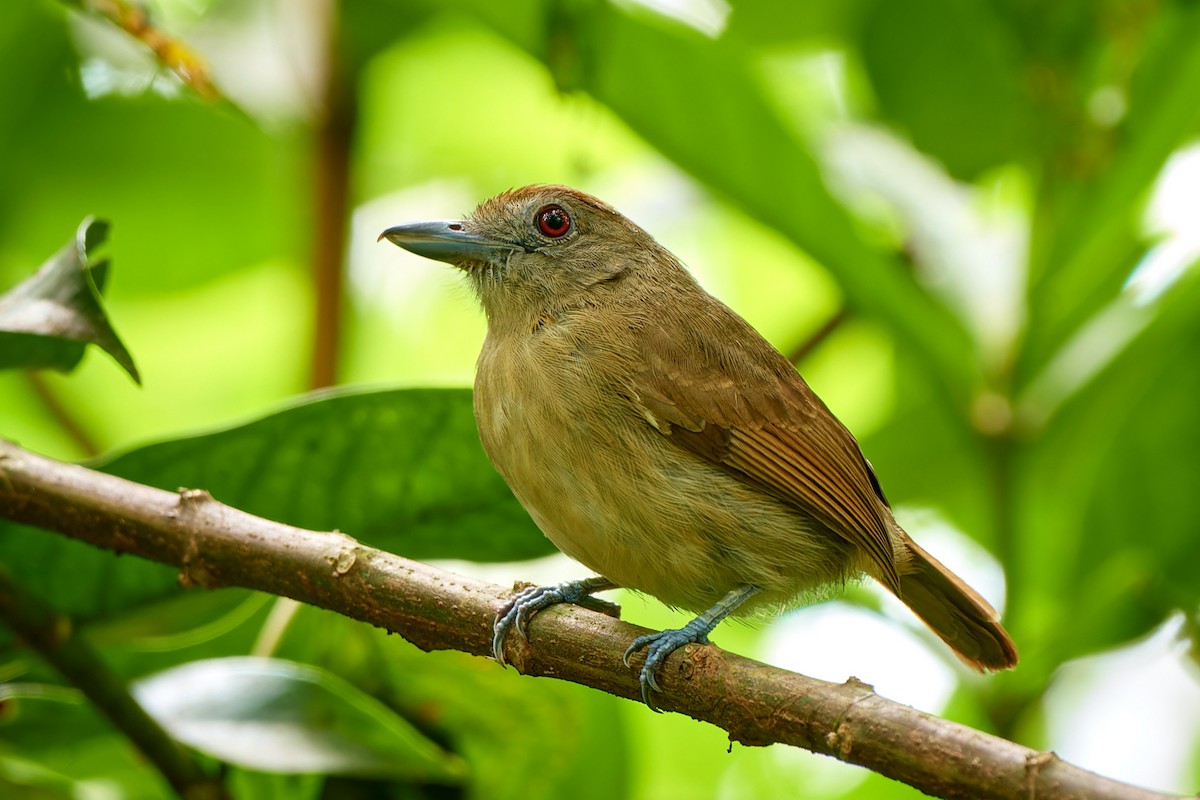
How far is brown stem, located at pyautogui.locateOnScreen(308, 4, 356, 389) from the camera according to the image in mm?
3275

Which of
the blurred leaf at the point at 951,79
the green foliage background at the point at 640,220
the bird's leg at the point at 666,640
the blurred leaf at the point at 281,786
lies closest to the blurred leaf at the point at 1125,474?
the green foliage background at the point at 640,220

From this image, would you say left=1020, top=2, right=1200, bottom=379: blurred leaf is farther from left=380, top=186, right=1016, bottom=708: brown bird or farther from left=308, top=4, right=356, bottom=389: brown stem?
left=308, top=4, right=356, bottom=389: brown stem

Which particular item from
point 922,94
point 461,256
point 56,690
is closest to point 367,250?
point 461,256

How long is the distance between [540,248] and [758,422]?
0.78m

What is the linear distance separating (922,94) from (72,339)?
88.8 inches

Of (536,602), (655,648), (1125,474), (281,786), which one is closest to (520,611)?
(536,602)

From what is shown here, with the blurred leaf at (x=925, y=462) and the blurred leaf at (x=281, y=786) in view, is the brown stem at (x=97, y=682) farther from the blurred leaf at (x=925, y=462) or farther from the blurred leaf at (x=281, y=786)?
the blurred leaf at (x=925, y=462)

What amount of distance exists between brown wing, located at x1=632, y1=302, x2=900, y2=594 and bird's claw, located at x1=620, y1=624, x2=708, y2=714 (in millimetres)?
509

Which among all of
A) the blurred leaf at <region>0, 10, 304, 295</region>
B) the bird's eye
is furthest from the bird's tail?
the blurred leaf at <region>0, 10, 304, 295</region>

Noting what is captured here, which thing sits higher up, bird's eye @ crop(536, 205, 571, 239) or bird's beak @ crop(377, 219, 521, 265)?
bird's eye @ crop(536, 205, 571, 239)

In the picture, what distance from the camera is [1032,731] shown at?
3016mm

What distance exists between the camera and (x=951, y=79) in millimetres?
3395

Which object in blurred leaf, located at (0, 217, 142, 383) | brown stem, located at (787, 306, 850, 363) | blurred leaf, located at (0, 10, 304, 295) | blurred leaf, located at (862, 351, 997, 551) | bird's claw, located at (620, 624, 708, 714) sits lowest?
bird's claw, located at (620, 624, 708, 714)

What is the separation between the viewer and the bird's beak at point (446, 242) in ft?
9.71
